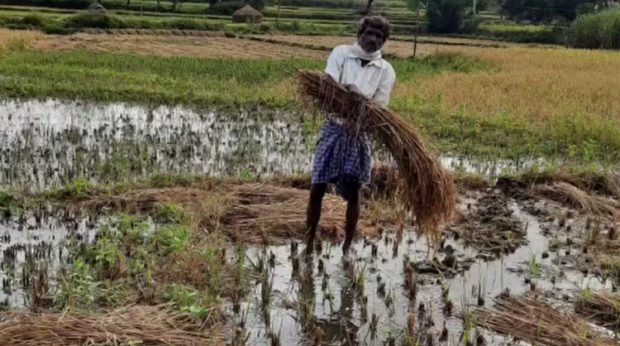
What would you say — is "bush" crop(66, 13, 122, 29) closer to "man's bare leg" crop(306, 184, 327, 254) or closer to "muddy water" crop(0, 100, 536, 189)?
"muddy water" crop(0, 100, 536, 189)

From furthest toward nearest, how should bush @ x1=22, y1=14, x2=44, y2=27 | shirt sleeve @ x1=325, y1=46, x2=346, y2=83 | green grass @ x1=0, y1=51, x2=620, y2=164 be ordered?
A: bush @ x1=22, y1=14, x2=44, y2=27 < green grass @ x1=0, y1=51, x2=620, y2=164 < shirt sleeve @ x1=325, y1=46, x2=346, y2=83

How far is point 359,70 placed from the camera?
4086mm

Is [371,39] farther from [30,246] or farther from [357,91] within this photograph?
[30,246]

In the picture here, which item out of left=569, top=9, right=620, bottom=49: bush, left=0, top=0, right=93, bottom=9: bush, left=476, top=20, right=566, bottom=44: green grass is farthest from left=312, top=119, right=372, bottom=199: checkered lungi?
left=0, top=0, right=93, bottom=9: bush

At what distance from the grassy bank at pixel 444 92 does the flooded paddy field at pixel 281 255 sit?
122 centimetres

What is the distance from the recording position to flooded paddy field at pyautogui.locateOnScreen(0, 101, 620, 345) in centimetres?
348

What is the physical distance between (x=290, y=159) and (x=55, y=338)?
424 cm

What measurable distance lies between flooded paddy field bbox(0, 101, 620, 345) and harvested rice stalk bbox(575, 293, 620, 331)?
15mm

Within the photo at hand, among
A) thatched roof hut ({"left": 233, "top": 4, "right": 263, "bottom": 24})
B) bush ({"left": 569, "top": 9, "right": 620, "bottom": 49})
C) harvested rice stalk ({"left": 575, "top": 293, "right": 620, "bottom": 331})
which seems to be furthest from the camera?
thatched roof hut ({"left": 233, "top": 4, "right": 263, "bottom": 24})

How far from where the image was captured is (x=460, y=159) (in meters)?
7.27

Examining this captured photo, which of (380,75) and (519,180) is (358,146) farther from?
(519,180)

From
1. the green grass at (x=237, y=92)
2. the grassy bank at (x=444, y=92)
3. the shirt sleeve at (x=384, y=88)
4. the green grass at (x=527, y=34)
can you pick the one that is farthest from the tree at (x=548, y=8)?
the shirt sleeve at (x=384, y=88)

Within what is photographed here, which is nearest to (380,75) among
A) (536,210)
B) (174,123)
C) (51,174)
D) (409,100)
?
(536,210)

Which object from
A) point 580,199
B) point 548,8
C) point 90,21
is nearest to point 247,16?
point 90,21
